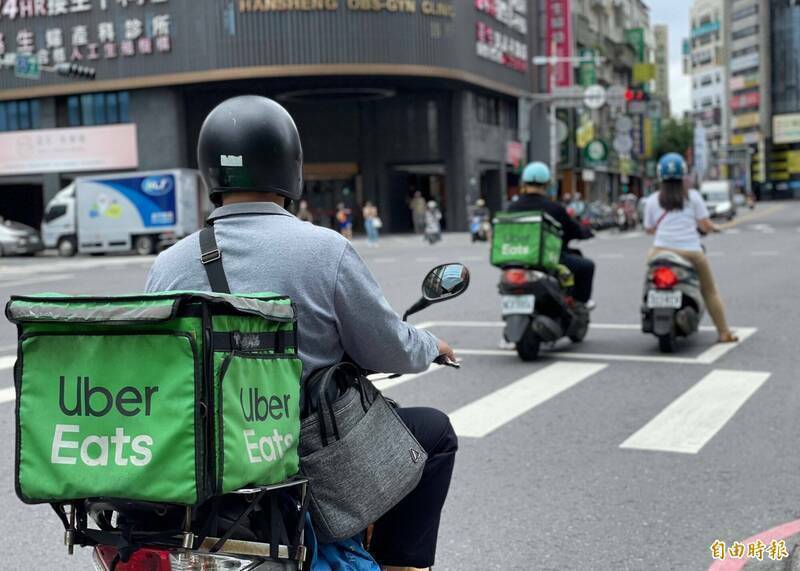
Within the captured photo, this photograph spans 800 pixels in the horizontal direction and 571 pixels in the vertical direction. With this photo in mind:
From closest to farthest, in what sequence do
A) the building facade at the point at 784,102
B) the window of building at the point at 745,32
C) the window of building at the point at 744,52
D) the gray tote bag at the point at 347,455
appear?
1. the gray tote bag at the point at 347,455
2. the building facade at the point at 784,102
3. the window of building at the point at 745,32
4. the window of building at the point at 744,52

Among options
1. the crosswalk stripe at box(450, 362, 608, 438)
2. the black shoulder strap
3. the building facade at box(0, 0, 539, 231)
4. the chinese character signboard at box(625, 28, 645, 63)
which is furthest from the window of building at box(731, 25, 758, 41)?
the black shoulder strap

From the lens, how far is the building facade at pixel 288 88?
40.0 meters

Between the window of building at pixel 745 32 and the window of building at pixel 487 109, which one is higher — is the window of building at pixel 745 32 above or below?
above

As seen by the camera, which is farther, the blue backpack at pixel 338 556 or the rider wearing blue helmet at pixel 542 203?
the rider wearing blue helmet at pixel 542 203

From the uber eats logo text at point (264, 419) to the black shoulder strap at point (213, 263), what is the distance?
0.32 m

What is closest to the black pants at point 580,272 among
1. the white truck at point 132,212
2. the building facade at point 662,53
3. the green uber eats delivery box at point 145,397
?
the green uber eats delivery box at point 145,397

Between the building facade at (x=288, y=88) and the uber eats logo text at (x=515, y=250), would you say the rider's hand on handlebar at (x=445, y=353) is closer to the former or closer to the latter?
the uber eats logo text at (x=515, y=250)

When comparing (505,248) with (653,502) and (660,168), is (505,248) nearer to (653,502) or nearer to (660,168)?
(660,168)

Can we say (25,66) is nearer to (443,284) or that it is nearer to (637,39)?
(443,284)

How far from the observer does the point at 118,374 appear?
2.06m

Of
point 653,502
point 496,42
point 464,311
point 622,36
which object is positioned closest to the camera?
point 653,502

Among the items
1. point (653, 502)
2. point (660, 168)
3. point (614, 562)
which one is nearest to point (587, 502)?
point (653, 502)

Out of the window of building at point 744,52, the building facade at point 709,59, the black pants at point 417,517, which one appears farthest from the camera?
the building facade at point 709,59

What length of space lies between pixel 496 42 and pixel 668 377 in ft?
134
